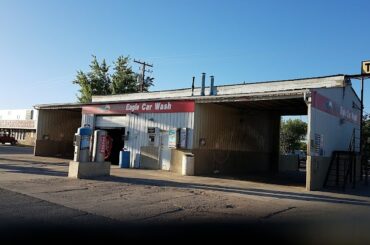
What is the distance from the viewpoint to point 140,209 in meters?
9.98

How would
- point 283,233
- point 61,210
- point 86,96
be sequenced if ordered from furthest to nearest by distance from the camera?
point 86,96, point 61,210, point 283,233

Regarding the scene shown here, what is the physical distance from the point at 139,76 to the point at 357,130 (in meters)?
36.1

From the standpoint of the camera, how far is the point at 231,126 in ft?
79.4

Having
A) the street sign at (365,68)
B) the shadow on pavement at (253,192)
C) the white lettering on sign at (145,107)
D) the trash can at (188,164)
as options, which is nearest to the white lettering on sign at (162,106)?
the white lettering on sign at (145,107)

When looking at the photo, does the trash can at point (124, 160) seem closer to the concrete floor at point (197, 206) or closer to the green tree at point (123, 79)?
the concrete floor at point (197, 206)

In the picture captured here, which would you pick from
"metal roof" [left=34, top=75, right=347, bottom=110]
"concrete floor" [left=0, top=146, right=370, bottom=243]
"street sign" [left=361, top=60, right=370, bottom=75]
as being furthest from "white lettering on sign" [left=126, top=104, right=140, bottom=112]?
"street sign" [left=361, top=60, right=370, bottom=75]

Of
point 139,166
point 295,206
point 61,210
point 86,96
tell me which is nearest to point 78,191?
point 61,210

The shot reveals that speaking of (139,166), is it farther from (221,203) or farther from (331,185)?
(221,203)

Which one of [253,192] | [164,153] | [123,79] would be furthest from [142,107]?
[123,79]

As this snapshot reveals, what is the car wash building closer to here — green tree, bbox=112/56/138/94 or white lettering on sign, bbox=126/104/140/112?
white lettering on sign, bbox=126/104/140/112

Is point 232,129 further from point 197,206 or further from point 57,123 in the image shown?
point 57,123

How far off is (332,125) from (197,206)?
38.6 ft

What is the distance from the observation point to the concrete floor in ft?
27.1

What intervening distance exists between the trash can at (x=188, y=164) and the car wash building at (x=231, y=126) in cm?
36
